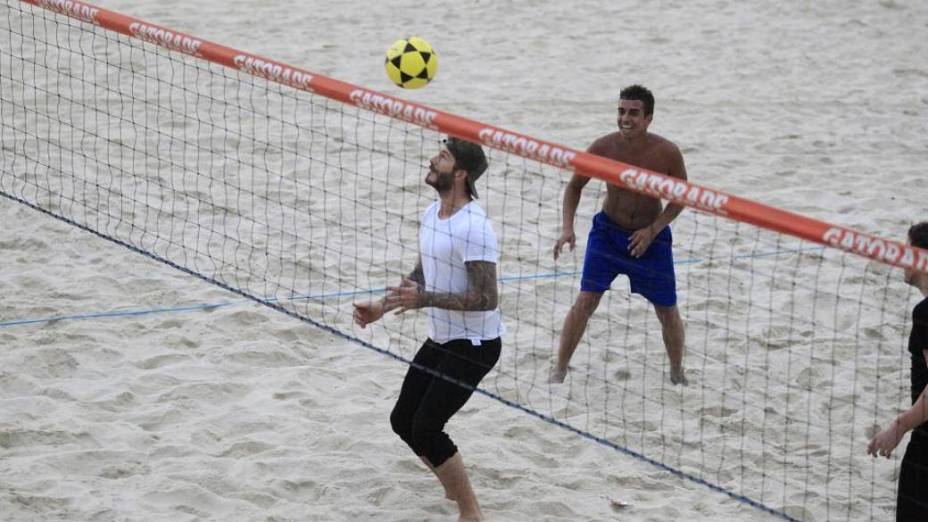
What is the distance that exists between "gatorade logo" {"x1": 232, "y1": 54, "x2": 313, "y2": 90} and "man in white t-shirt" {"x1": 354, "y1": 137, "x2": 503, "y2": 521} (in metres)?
0.63

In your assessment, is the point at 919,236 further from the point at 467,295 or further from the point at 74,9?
the point at 74,9

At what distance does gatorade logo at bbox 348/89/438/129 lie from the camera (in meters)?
5.01

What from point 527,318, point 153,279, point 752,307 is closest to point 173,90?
point 153,279

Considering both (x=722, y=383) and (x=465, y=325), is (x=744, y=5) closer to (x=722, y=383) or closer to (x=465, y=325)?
(x=722, y=383)

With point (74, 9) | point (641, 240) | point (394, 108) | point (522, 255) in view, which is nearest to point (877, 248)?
point (394, 108)

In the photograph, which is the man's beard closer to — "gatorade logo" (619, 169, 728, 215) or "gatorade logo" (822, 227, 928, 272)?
"gatorade logo" (619, 169, 728, 215)

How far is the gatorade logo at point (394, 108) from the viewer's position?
5008 millimetres

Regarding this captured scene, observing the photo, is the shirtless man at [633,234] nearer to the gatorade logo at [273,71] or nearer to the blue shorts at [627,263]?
the blue shorts at [627,263]

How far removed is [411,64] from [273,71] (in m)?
2.15

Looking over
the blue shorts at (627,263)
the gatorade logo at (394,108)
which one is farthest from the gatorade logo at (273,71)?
the blue shorts at (627,263)

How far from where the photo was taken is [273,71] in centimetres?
543

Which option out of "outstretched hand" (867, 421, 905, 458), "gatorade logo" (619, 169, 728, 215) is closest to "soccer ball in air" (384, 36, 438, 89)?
"gatorade logo" (619, 169, 728, 215)

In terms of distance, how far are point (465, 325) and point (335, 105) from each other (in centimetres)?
591

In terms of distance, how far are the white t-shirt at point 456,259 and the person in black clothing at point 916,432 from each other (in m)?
1.53
